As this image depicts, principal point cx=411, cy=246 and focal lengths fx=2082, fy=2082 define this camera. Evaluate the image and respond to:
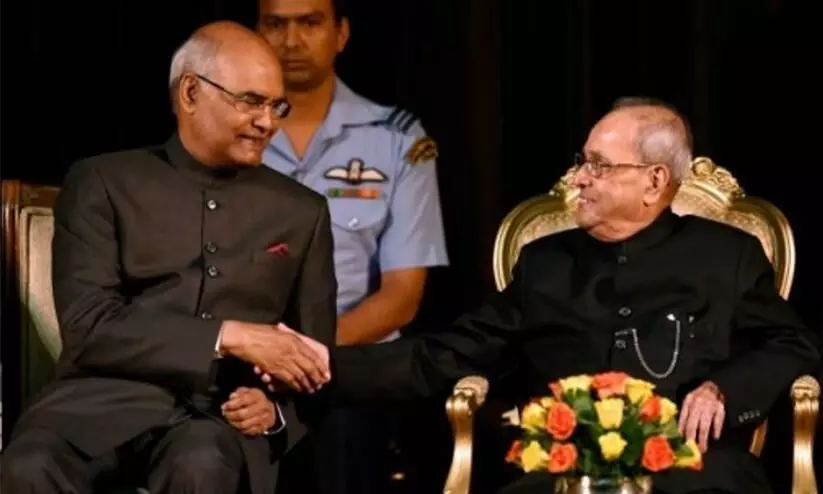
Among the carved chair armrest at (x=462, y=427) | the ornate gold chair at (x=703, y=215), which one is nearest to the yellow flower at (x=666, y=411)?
the carved chair armrest at (x=462, y=427)

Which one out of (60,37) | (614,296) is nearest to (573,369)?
(614,296)

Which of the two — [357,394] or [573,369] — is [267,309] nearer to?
[357,394]

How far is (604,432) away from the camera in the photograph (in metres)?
3.73

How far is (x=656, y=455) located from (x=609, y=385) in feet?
0.52

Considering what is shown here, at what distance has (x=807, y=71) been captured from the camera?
5184 millimetres

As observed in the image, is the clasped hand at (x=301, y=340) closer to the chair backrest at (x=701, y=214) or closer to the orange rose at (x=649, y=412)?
the chair backrest at (x=701, y=214)

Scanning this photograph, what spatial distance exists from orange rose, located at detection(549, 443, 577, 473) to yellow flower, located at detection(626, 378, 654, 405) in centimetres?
14

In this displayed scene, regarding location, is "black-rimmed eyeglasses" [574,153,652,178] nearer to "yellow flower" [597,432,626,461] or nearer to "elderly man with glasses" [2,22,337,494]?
"elderly man with glasses" [2,22,337,494]

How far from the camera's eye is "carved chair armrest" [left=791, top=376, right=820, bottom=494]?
4.19 meters

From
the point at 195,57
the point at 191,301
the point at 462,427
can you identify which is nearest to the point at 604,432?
the point at 462,427

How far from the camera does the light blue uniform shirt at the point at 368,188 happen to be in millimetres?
5062

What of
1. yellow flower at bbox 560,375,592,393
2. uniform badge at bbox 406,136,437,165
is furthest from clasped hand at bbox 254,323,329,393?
uniform badge at bbox 406,136,437,165

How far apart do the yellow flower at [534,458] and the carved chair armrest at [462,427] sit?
0.50m

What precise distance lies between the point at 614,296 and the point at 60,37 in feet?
6.03
